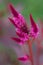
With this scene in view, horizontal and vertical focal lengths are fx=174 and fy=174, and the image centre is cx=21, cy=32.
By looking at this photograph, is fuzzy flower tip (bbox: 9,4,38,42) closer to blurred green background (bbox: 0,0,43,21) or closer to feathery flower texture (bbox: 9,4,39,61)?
feathery flower texture (bbox: 9,4,39,61)

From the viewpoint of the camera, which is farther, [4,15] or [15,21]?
[4,15]

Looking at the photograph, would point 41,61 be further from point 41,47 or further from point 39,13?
point 39,13

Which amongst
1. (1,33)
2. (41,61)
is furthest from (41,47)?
(1,33)

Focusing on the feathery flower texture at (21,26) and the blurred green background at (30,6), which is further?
the blurred green background at (30,6)

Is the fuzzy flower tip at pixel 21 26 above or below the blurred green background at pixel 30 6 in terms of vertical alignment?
below

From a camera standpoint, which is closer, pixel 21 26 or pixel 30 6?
pixel 21 26

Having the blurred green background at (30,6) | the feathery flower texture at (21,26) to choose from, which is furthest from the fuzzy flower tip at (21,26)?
the blurred green background at (30,6)

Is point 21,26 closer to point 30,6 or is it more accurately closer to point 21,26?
point 21,26

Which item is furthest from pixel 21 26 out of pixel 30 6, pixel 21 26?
pixel 30 6

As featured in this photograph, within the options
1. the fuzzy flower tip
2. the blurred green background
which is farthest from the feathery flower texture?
the blurred green background

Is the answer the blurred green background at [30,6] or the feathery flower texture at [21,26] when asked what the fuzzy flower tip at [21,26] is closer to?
the feathery flower texture at [21,26]

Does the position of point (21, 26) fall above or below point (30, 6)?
below
